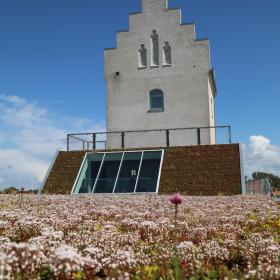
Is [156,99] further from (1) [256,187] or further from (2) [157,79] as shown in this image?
(1) [256,187]

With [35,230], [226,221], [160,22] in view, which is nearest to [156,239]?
[35,230]

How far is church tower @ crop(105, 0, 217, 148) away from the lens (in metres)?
34.9

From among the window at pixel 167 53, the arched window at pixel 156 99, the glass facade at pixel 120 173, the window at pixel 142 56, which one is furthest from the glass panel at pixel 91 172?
the window at pixel 167 53

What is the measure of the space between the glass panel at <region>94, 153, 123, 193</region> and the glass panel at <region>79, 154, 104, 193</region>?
0.58 metres

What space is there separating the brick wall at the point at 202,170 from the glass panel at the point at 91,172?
547 cm

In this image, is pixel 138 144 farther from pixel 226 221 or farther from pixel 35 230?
pixel 35 230

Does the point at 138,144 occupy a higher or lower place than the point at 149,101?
lower

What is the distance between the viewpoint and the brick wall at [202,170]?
2405 cm

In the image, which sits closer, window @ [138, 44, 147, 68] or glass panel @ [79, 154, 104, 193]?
glass panel @ [79, 154, 104, 193]

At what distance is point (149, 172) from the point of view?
26453 millimetres

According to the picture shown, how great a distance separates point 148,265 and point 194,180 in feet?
68.8

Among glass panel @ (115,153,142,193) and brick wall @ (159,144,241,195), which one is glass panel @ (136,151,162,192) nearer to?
glass panel @ (115,153,142,193)

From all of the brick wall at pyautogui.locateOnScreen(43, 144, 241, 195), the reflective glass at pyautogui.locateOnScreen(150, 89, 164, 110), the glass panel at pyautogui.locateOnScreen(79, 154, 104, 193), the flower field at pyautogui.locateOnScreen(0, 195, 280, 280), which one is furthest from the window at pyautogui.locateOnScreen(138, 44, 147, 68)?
the flower field at pyautogui.locateOnScreen(0, 195, 280, 280)

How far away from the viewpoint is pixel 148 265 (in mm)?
4285
